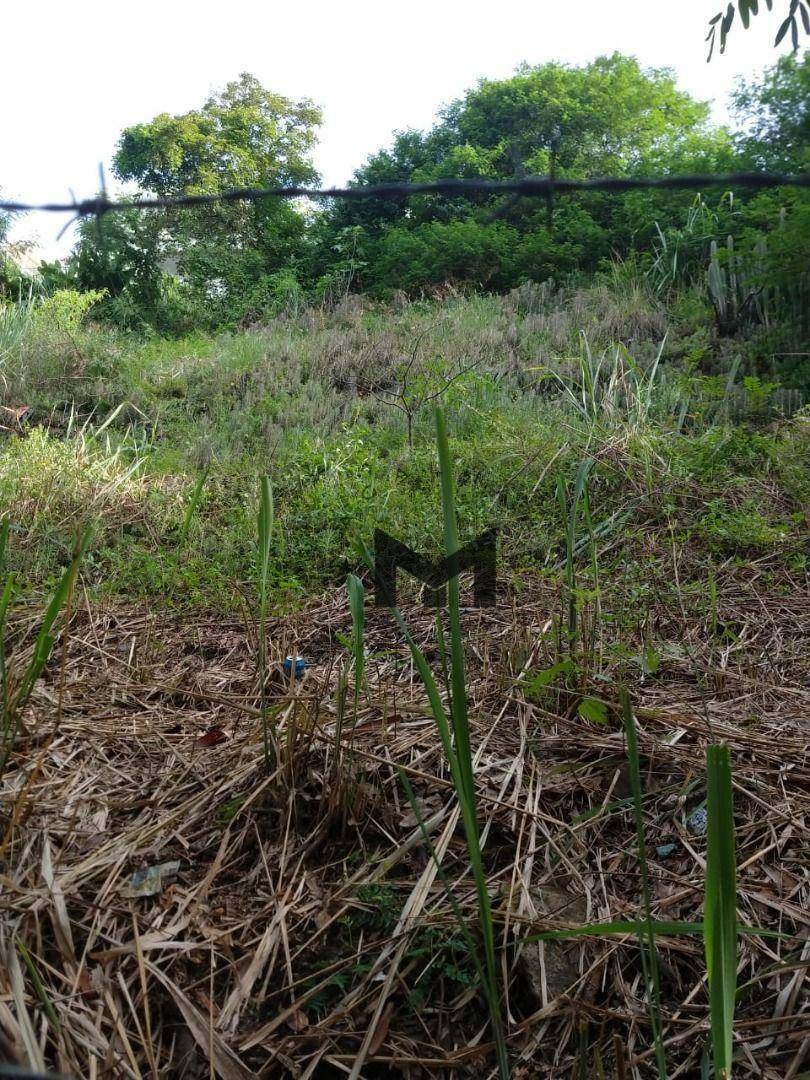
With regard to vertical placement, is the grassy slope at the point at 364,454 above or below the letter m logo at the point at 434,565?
above

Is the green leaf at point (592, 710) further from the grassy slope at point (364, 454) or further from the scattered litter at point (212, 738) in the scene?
the grassy slope at point (364, 454)

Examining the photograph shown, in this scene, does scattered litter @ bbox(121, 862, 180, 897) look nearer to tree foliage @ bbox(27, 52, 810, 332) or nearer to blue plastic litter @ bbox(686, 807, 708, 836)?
blue plastic litter @ bbox(686, 807, 708, 836)

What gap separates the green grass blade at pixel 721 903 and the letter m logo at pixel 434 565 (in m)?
1.88

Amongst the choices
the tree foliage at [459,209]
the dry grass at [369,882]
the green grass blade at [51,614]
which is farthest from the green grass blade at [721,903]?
the tree foliage at [459,209]

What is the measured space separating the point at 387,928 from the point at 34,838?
69 cm

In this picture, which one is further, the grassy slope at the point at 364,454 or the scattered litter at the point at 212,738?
the grassy slope at the point at 364,454

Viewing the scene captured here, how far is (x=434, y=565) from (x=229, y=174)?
51.8ft

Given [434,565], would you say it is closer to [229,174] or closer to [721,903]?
[721,903]

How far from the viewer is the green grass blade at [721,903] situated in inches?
25.9

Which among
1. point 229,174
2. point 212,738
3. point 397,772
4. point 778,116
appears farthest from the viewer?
point 229,174

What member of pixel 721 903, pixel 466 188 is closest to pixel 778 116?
pixel 466 188

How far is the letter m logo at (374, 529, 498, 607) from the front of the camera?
2746 millimetres

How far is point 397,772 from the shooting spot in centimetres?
136

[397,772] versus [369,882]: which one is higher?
[397,772]
